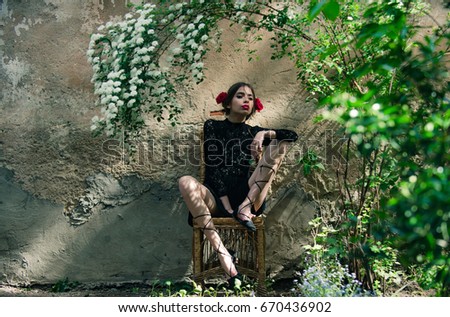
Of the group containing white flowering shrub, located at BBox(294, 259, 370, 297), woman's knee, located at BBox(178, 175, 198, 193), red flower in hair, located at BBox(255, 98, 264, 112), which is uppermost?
red flower in hair, located at BBox(255, 98, 264, 112)

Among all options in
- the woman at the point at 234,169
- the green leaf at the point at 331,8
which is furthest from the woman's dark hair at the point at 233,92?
the green leaf at the point at 331,8

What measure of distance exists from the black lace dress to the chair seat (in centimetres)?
32

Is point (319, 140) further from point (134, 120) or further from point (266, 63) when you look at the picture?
point (134, 120)

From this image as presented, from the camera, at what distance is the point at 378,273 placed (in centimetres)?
344

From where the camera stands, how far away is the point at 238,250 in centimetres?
364

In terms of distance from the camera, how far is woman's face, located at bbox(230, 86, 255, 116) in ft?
12.4

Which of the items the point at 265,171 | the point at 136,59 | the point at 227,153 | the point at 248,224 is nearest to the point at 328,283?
the point at 248,224

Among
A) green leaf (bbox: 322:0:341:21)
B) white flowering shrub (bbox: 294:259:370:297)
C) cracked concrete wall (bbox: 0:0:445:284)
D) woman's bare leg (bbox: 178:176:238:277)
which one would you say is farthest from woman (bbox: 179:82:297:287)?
green leaf (bbox: 322:0:341:21)

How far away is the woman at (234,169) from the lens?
11.5ft

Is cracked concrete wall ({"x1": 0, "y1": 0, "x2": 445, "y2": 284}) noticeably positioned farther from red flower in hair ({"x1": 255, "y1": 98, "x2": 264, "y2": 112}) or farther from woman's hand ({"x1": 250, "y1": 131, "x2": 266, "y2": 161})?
woman's hand ({"x1": 250, "y1": 131, "x2": 266, "y2": 161})

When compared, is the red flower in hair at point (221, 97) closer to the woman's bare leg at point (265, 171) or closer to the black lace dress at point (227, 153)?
the black lace dress at point (227, 153)

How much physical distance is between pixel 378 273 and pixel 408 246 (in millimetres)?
1799

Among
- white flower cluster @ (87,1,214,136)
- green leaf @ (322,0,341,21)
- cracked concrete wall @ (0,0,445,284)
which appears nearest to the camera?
green leaf @ (322,0,341,21)
